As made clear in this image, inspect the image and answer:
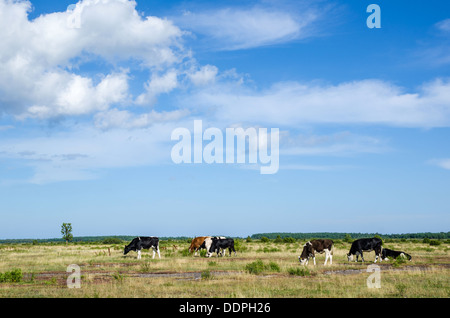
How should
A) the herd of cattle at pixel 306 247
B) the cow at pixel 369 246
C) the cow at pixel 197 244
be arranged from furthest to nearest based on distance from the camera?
the cow at pixel 197 244
the cow at pixel 369 246
the herd of cattle at pixel 306 247

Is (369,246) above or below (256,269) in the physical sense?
above

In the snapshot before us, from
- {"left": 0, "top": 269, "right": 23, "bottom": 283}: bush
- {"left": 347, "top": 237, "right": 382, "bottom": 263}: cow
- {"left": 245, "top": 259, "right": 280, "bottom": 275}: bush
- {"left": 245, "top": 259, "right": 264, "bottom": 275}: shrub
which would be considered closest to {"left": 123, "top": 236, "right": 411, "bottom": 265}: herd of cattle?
{"left": 347, "top": 237, "right": 382, "bottom": 263}: cow

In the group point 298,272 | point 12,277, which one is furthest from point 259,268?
point 12,277

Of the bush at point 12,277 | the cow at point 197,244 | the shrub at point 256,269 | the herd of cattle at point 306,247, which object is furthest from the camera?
the cow at point 197,244

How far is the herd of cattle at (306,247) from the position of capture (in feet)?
94.0

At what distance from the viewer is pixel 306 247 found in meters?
28.4

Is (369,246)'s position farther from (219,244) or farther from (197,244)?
(197,244)

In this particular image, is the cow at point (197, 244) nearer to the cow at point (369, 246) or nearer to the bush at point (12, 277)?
the cow at point (369, 246)

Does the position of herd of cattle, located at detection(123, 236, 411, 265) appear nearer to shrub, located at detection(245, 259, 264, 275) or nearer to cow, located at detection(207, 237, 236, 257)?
cow, located at detection(207, 237, 236, 257)

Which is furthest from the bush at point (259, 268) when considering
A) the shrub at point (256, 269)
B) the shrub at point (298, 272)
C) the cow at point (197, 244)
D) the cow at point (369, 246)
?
the cow at point (197, 244)
